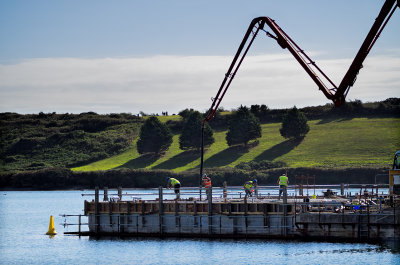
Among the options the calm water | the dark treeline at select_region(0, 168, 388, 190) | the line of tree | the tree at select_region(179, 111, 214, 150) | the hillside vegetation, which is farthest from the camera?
the tree at select_region(179, 111, 214, 150)

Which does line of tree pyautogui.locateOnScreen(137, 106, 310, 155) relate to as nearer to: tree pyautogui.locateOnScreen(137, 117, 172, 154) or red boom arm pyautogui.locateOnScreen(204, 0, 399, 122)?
tree pyautogui.locateOnScreen(137, 117, 172, 154)

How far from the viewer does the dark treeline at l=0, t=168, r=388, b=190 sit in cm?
14962

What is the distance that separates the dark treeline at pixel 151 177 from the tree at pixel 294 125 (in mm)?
26461

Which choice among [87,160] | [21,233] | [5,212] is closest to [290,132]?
[87,160]

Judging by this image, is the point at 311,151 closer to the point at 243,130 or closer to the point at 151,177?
the point at 243,130

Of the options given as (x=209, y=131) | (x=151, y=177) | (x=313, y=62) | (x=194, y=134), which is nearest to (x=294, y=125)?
(x=209, y=131)

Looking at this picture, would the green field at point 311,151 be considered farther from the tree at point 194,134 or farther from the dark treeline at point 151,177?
the dark treeline at point 151,177

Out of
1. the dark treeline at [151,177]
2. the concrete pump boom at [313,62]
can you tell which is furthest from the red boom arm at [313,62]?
the dark treeline at [151,177]

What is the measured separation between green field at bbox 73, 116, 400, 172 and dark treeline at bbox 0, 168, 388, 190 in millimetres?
6287

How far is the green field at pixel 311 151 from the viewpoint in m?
164

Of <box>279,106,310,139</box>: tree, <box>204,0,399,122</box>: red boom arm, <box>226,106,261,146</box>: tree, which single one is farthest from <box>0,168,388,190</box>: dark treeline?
<box>204,0,399,122</box>: red boom arm

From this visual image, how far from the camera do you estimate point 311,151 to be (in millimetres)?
173625

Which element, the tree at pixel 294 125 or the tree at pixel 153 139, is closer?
the tree at pixel 294 125

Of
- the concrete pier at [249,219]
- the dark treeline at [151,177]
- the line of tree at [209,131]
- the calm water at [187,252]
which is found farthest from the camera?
the line of tree at [209,131]
